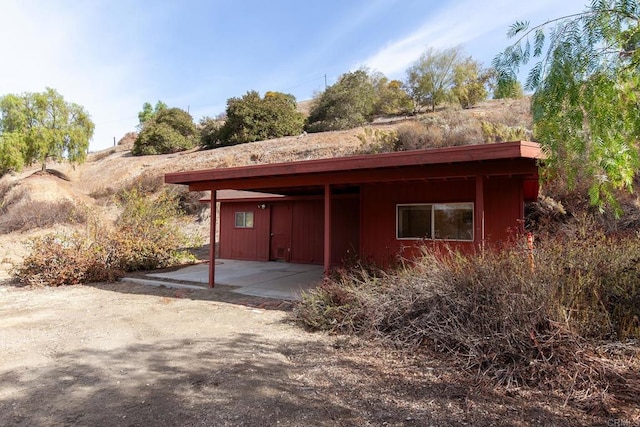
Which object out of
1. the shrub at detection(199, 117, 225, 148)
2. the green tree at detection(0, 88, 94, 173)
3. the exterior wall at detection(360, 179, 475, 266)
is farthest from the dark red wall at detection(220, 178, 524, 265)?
the green tree at detection(0, 88, 94, 173)

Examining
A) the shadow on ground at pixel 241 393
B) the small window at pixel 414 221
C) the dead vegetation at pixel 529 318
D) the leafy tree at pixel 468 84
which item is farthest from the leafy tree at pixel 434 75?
the shadow on ground at pixel 241 393

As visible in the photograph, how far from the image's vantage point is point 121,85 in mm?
25859

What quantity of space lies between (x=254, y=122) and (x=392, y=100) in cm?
1202

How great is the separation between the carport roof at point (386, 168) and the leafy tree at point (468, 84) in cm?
2527

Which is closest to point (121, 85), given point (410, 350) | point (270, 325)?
point (270, 325)

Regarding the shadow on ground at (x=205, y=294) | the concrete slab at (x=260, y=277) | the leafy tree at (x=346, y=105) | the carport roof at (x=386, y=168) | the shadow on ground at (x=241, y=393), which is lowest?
the shadow on ground at (x=241, y=393)

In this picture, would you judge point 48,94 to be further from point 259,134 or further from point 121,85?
point 259,134

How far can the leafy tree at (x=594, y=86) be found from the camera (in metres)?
3.22

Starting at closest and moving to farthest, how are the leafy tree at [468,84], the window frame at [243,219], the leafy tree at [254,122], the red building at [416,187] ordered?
the red building at [416,187] < the window frame at [243,219] < the leafy tree at [468,84] < the leafy tree at [254,122]

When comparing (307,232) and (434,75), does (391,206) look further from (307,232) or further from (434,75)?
(434,75)

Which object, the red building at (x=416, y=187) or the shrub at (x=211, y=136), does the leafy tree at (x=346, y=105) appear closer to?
the shrub at (x=211, y=136)

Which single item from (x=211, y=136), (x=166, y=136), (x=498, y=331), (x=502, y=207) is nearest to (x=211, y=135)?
(x=211, y=136)

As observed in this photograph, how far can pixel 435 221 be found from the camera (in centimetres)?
835

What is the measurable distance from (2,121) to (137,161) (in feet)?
32.7
